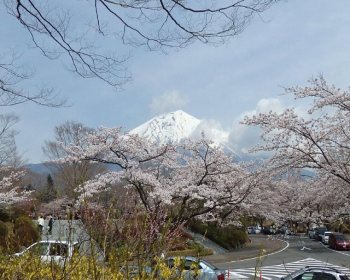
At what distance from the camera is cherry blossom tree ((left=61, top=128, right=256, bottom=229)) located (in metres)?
19.4

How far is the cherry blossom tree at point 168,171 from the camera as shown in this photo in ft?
63.6

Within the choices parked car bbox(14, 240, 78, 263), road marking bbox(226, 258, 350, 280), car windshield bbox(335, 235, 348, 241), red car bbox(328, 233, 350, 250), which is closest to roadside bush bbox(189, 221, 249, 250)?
red car bbox(328, 233, 350, 250)

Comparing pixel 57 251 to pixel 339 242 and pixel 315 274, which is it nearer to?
pixel 315 274

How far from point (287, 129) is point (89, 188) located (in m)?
8.07

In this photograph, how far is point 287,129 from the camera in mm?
15812

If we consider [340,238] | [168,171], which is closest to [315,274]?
[168,171]

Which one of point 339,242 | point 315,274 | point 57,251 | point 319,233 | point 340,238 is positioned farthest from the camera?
point 319,233

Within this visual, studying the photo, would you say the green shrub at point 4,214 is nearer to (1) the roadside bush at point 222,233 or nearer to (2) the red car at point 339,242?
(1) the roadside bush at point 222,233

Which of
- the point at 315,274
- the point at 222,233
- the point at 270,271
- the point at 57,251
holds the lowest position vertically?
the point at 270,271

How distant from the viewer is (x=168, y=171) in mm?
23344

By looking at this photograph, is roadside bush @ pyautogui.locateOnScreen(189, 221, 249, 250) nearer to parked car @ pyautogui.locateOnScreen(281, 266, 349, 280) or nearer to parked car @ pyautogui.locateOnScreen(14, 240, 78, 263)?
parked car @ pyautogui.locateOnScreen(281, 266, 349, 280)

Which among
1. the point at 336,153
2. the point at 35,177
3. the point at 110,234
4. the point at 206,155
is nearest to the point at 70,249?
the point at 110,234

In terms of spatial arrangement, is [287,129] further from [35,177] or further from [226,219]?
[35,177]

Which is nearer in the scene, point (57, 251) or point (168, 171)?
point (57, 251)
